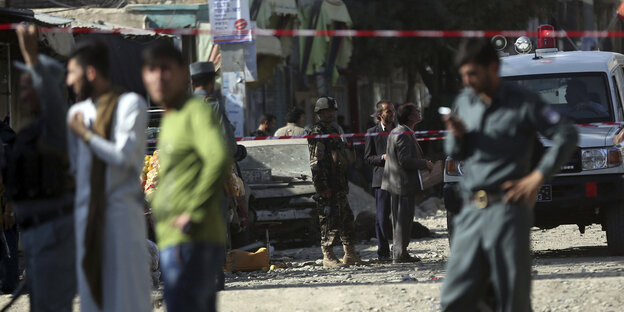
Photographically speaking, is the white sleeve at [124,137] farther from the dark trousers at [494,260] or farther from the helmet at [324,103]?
the helmet at [324,103]

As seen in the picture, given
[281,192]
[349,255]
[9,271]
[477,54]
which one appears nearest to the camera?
[477,54]

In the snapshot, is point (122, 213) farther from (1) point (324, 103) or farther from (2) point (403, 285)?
(1) point (324, 103)

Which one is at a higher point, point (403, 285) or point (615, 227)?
point (615, 227)

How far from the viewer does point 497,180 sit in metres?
5.65

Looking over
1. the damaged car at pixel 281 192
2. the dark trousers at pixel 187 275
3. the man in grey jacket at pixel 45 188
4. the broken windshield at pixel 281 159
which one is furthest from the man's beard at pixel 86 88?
the broken windshield at pixel 281 159

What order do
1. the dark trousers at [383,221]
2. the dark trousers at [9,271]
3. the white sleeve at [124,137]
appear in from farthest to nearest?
the dark trousers at [383,221]
the dark trousers at [9,271]
the white sleeve at [124,137]

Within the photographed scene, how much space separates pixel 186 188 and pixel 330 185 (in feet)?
24.0

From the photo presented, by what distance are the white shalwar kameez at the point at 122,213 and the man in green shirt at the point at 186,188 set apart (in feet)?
0.68

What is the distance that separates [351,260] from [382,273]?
1207 millimetres

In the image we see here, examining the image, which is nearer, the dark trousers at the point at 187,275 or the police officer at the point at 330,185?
the dark trousers at the point at 187,275

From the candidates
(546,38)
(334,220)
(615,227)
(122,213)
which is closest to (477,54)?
(122,213)

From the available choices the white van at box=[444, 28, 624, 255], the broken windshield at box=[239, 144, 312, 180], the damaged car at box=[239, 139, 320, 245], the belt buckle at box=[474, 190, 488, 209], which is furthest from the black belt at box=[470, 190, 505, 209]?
the broken windshield at box=[239, 144, 312, 180]

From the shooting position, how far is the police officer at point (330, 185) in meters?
12.6

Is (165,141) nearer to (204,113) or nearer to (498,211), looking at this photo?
(204,113)
